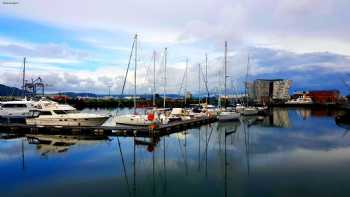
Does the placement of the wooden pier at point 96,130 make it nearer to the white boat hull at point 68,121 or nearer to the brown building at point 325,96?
the white boat hull at point 68,121

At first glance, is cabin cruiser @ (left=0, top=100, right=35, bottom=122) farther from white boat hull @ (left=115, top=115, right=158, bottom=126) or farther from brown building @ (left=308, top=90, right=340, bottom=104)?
brown building @ (left=308, top=90, right=340, bottom=104)

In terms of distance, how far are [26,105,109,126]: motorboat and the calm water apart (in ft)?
21.1

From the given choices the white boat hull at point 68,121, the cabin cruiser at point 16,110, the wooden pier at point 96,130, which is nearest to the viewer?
the wooden pier at point 96,130

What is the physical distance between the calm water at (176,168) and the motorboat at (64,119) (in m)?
6.43

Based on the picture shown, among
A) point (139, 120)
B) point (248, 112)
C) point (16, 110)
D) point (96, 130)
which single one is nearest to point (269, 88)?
point (248, 112)

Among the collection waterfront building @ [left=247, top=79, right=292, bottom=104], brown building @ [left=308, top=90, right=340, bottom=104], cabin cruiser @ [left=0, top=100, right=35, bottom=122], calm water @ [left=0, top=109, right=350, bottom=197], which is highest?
waterfront building @ [left=247, top=79, right=292, bottom=104]

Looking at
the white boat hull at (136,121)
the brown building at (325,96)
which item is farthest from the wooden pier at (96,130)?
the brown building at (325,96)

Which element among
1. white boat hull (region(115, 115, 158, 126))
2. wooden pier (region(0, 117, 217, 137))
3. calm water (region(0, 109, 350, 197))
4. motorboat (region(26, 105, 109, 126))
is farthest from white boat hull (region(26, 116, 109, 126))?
calm water (region(0, 109, 350, 197))

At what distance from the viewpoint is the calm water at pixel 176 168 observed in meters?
20.0

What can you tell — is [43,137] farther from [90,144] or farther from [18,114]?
[18,114]

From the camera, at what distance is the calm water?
20.0 meters

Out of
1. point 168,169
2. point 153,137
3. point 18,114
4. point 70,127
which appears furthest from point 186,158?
point 18,114

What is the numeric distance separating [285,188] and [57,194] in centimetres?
1256

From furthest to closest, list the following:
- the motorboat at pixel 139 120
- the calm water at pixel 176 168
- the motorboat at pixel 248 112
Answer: the motorboat at pixel 248 112
the motorboat at pixel 139 120
the calm water at pixel 176 168
